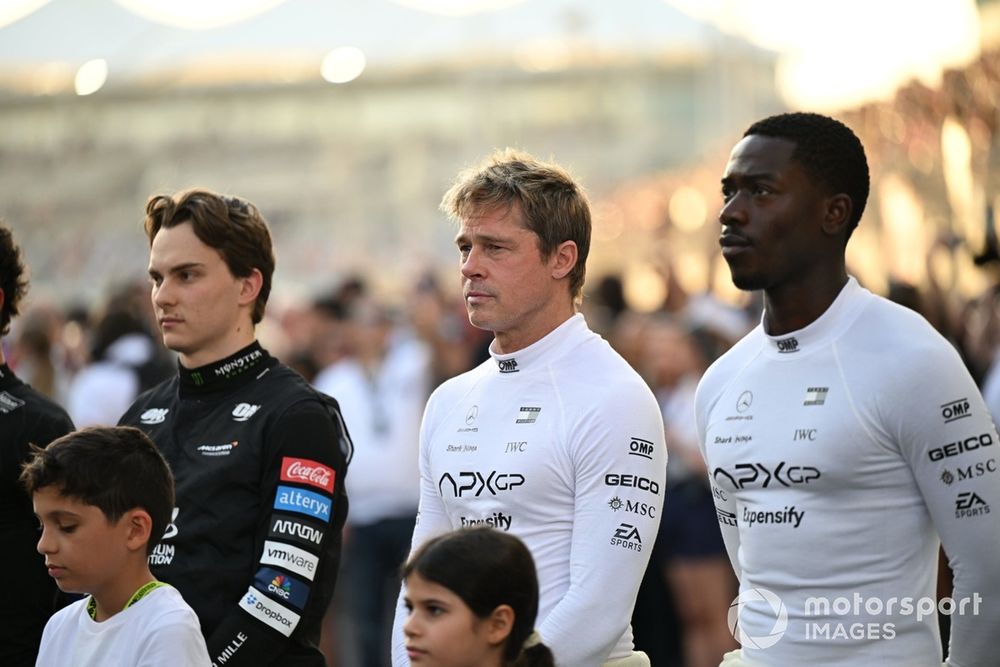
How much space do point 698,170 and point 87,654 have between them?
20978mm

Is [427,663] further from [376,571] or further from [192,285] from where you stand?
[376,571]

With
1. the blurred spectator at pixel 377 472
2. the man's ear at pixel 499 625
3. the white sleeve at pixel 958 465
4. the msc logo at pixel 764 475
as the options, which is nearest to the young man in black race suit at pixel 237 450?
the man's ear at pixel 499 625

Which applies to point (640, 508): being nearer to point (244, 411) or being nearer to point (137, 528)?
point (244, 411)

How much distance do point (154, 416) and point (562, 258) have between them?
134cm

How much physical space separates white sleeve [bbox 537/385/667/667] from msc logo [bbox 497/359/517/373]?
301 millimetres

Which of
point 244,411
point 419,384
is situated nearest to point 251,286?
point 244,411

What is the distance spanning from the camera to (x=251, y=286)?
528 centimetres

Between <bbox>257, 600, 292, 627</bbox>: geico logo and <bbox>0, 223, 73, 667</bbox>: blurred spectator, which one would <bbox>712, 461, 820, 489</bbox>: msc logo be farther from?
<bbox>0, 223, 73, 667</bbox>: blurred spectator

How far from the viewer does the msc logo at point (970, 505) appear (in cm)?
423

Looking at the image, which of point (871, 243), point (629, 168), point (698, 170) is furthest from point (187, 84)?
point (871, 243)

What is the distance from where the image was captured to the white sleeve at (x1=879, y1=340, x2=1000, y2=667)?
423 centimetres

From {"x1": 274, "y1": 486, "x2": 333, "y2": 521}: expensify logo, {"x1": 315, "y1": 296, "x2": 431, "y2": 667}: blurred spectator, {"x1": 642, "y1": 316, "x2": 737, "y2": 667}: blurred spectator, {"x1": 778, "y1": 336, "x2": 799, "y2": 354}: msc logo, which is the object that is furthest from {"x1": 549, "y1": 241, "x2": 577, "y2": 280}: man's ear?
{"x1": 315, "y1": 296, "x2": 431, "y2": 667}: blurred spectator

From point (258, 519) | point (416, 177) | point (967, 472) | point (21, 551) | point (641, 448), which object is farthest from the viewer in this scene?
point (416, 177)

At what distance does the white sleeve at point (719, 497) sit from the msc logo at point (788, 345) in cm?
27
